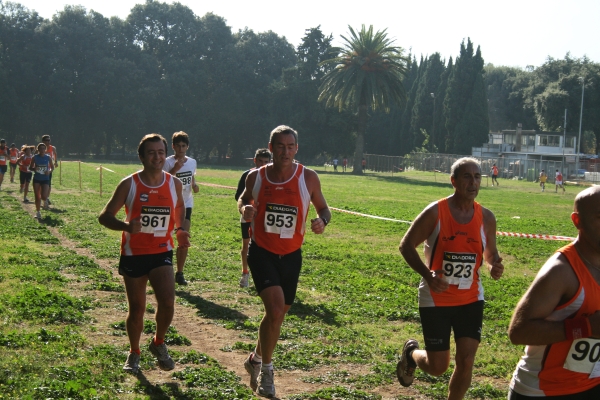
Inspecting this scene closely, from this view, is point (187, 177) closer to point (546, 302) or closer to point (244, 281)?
point (244, 281)

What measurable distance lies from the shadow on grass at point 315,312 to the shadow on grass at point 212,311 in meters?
0.74

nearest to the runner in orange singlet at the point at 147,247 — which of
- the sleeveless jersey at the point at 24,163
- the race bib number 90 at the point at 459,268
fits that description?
the race bib number 90 at the point at 459,268

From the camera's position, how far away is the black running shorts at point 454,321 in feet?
17.4

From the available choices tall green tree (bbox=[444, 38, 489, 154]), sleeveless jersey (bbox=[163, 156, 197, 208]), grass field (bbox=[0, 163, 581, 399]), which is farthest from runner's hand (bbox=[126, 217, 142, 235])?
tall green tree (bbox=[444, 38, 489, 154])

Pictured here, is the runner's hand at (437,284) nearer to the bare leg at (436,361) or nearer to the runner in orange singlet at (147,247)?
the bare leg at (436,361)

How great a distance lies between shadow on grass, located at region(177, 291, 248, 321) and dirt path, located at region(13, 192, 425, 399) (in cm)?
12

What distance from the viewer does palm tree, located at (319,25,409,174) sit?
64750 mm

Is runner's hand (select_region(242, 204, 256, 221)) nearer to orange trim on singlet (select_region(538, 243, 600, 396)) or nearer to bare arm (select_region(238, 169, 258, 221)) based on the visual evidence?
bare arm (select_region(238, 169, 258, 221))

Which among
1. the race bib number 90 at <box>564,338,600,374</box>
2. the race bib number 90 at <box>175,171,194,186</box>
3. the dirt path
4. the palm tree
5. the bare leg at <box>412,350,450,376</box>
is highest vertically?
the palm tree

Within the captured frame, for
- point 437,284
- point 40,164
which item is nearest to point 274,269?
point 437,284

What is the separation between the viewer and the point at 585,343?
348cm

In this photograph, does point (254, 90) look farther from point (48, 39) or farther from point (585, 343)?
point (585, 343)

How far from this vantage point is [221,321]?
8.66 metres

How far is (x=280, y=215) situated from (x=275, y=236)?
0.19 metres
